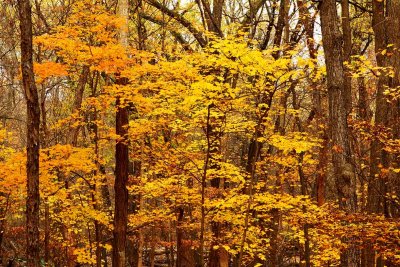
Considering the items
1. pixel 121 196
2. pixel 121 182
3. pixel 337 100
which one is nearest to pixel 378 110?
pixel 337 100

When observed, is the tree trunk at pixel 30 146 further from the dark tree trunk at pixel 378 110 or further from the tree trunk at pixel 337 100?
the dark tree trunk at pixel 378 110

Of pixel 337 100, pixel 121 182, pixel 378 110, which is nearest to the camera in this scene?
pixel 337 100

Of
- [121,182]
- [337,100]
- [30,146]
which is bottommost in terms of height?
[121,182]

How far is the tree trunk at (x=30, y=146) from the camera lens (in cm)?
748

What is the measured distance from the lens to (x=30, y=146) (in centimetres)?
761

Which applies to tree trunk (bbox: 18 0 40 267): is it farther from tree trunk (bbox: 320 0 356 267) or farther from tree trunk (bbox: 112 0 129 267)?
tree trunk (bbox: 320 0 356 267)

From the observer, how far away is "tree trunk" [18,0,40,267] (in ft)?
24.5

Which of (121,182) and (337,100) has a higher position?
(337,100)

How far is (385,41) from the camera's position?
413 inches

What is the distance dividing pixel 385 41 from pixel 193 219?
801cm

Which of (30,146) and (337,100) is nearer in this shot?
(337,100)

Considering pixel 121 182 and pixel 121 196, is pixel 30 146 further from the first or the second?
pixel 121 196

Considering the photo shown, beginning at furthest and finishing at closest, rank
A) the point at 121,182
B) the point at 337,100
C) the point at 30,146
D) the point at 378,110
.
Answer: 1. the point at 121,182
2. the point at 378,110
3. the point at 30,146
4. the point at 337,100

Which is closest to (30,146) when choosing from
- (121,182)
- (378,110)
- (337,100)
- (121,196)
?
(121,182)
